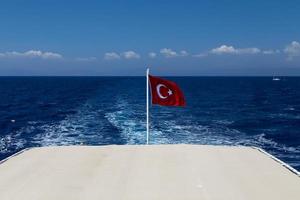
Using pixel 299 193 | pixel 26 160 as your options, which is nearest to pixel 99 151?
pixel 26 160

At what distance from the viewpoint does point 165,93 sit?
54.7ft

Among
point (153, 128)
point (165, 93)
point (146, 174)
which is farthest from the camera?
point (153, 128)

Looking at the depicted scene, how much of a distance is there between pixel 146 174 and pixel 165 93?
18.3ft

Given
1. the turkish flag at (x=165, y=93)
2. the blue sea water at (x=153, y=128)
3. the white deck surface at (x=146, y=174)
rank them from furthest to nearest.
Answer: the blue sea water at (x=153, y=128) → the turkish flag at (x=165, y=93) → the white deck surface at (x=146, y=174)

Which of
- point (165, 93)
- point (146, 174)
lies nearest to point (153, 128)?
point (165, 93)

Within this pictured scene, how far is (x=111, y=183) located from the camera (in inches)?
430

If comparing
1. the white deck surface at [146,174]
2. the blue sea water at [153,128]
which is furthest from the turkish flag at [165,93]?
the blue sea water at [153,128]

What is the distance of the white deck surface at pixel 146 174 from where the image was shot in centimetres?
1002

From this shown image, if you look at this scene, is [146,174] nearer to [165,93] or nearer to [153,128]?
[165,93]

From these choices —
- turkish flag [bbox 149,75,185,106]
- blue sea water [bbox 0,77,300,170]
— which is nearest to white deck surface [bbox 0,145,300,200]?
turkish flag [bbox 149,75,185,106]

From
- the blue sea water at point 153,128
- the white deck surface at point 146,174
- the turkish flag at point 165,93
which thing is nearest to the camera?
the white deck surface at point 146,174

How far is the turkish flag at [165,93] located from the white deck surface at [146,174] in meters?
2.06

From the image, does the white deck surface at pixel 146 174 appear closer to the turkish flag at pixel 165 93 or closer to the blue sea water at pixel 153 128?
the turkish flag at pixel 165 93

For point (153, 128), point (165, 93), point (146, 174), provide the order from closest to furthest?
point (146, 174), point (165, 93), point (153, 128)
